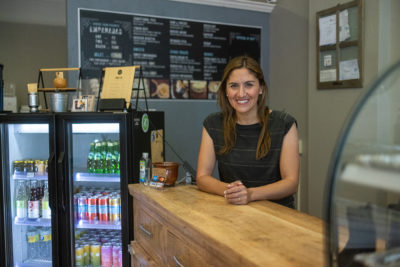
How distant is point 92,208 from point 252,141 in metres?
1.42

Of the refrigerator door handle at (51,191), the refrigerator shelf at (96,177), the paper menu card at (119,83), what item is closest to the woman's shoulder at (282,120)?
the paper menu card at (119,83)

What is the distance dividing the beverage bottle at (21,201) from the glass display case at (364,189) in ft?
9.32

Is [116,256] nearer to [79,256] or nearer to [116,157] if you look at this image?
[79,256]

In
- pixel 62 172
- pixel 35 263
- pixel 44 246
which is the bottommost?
pixel 35 263

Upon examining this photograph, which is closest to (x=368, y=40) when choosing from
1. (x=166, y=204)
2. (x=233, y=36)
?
(x=233, y=36)

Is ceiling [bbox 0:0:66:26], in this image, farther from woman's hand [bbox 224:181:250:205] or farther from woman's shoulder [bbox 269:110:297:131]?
woman's hand [bbox 224:181:250:205]

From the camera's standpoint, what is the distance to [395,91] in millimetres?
692

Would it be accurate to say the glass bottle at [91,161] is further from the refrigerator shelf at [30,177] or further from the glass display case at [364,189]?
the glass display case at [364,189]

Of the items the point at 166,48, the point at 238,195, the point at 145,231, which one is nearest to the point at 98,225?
the point at 145,231

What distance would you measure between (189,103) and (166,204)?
7.50ft

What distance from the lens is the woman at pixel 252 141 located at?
205cm

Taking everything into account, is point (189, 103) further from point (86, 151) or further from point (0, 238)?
point (0, 238)

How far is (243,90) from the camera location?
2072 millimetres

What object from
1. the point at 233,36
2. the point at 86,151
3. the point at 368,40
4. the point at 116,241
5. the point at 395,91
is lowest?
the point at 116,241
